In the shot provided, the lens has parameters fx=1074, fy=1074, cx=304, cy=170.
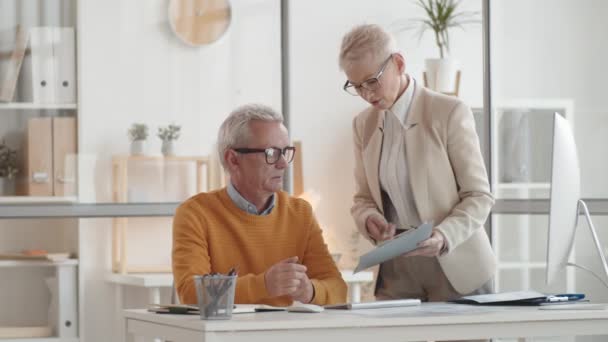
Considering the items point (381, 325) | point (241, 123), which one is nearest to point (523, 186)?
point (241, 123)

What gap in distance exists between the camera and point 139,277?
4273 millimetres

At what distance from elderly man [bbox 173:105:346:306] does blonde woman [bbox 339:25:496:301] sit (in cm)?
21

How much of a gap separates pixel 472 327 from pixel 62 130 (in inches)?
95.9

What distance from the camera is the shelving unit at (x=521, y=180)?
4.59 m

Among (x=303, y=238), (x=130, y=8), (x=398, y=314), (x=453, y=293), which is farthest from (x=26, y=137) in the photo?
(x=398, y=314)

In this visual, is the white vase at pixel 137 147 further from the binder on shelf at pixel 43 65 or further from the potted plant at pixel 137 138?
the binder on shelf at pixel 43 65

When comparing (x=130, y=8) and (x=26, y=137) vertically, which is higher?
(x=130, y=8)

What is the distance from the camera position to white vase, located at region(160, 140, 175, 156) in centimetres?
446

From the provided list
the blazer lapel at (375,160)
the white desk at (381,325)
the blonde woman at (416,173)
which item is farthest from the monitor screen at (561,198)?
the blazer lapel at (375,160)

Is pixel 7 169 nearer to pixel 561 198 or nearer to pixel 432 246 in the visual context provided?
pixel 432 246

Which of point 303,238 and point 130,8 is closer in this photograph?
point 303,238

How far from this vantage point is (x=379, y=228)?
282cm

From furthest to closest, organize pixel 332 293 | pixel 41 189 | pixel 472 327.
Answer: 1. pixel 41 189
2. pixel 332 293
3. pixel 472 327

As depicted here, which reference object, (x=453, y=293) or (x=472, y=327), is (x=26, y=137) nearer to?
(x=453, y=293)
